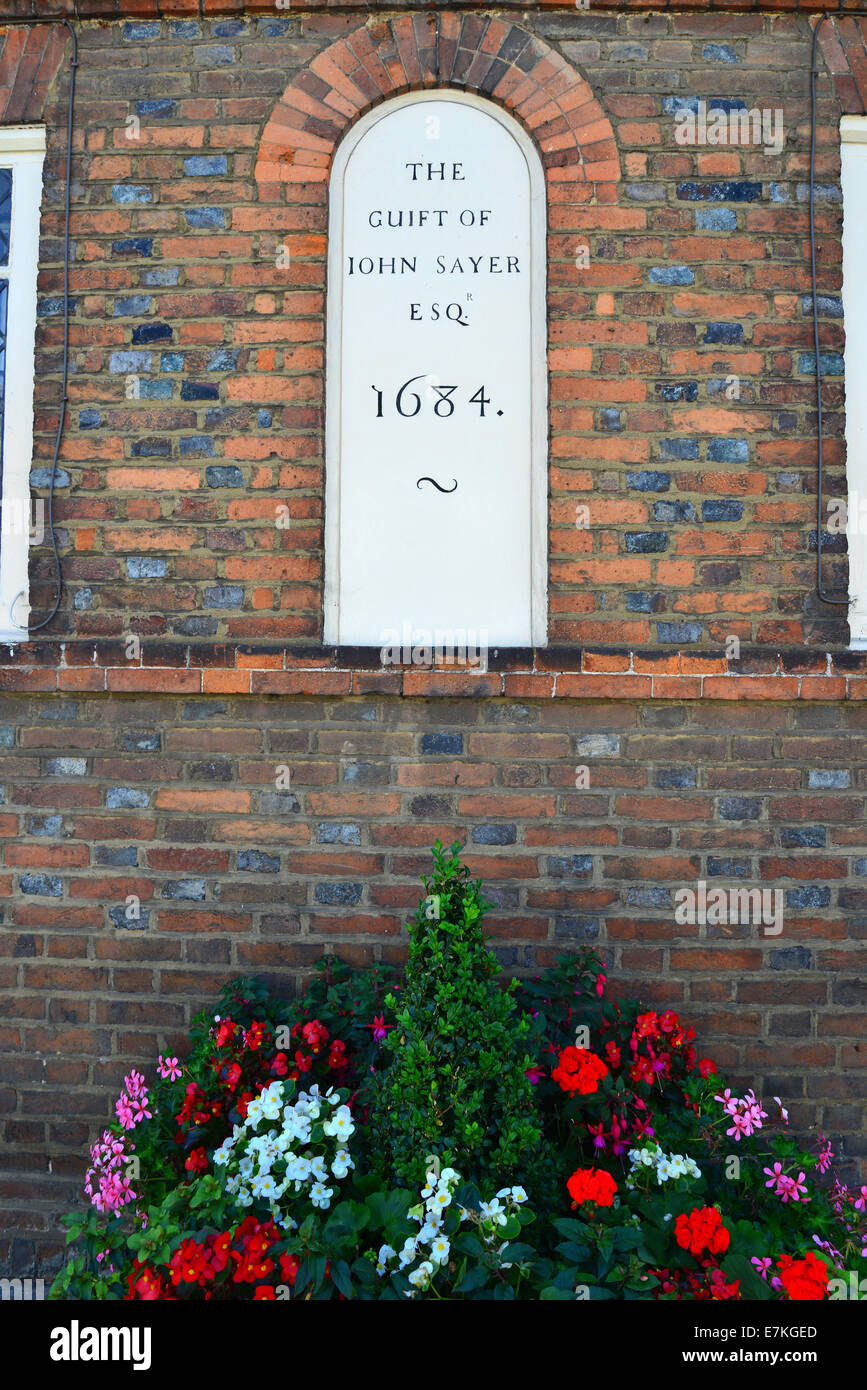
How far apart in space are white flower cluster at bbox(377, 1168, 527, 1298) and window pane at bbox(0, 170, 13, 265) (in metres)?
3.02

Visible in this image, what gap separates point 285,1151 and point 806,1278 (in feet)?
3.85

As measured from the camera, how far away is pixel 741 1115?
251cm

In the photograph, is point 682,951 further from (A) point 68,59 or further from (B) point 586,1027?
(A) point 68,59

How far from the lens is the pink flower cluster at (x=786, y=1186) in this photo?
235 centimetres

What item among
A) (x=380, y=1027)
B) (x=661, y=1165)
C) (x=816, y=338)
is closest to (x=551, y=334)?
(x=816, y=338)

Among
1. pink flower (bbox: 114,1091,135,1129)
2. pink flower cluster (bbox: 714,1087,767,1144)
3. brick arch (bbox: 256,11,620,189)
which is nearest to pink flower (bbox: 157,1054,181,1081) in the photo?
pink flower (bbox: 114,1091,135,1129)

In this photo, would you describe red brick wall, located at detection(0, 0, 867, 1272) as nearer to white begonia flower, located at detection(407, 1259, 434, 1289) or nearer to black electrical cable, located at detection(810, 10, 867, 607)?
black electrical cable, located at detection(810, 10, 867, 607)

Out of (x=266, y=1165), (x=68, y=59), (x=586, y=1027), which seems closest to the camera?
(x=266, y=1165)

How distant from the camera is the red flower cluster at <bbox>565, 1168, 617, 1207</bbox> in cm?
198

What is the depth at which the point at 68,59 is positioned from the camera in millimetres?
2992

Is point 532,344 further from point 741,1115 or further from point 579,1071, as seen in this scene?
point 741,1115

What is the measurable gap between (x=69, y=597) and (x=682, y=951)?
7.54 feet

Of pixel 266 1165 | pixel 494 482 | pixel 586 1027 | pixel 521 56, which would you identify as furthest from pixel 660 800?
pixel 521 56

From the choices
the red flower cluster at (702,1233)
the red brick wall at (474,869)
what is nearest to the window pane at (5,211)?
the red brick wall at (474,869)
